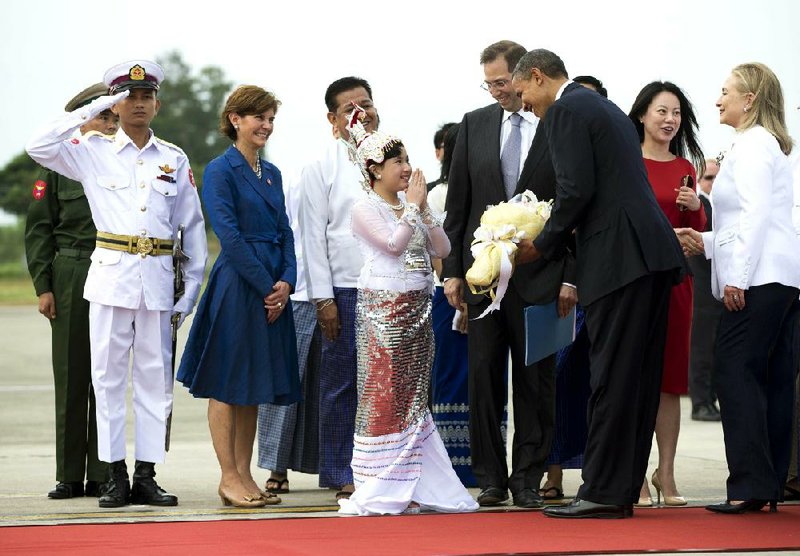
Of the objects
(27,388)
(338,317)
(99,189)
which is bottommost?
(27,388)

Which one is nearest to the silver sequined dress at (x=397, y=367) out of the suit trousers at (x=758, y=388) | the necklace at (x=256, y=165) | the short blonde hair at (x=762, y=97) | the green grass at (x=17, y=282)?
the necklace at (x=256, y=165)

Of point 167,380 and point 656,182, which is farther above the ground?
point 656,182

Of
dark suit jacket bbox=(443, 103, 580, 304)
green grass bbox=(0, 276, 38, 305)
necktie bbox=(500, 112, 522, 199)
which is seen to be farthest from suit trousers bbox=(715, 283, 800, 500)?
green grass bbox=(0, 276, 38, 305)

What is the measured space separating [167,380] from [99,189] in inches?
37.7

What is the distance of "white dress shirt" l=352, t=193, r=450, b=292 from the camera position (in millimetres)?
6559

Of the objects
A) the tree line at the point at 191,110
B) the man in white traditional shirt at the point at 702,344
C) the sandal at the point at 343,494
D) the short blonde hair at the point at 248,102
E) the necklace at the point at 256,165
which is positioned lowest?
the sandal at the point at 343,494

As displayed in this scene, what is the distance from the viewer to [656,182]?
7.01 m

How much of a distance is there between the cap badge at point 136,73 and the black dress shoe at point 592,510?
275cm

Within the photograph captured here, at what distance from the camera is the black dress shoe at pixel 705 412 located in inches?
454

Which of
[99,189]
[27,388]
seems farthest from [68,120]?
[27,388]

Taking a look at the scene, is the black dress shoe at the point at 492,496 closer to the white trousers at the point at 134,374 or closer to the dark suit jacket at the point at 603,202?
the dark suit jacket at the point at 603,202

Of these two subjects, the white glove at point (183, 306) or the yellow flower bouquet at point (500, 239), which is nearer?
the yellow flower bouquet at point (500, 239)

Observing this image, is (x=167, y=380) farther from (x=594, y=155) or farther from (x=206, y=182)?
(x=594, y=155)

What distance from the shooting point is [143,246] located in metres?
6.86
